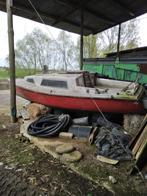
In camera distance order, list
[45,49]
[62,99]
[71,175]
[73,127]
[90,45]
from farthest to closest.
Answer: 1. [45,49]
2. [90,45]
3. [62,99]
4. [73,127]
5. [71,175]

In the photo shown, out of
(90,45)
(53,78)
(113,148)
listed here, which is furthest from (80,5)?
(90,45)

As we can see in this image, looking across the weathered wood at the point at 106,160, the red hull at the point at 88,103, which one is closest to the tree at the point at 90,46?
the red hull at the point at 88,103

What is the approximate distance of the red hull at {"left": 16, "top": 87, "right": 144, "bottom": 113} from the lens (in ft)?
16.4

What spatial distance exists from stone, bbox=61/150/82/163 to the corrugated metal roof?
17.1 feet

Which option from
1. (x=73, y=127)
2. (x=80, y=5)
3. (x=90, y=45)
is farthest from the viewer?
(x=90, y=45)

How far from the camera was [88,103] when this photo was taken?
5383 mm

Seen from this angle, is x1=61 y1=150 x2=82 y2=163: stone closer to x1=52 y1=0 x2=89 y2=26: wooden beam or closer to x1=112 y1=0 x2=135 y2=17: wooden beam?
x1=52 y1=0 x2=89 y2=26: wooden beam

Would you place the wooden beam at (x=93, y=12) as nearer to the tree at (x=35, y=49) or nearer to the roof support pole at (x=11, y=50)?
the roof support pole at (x=11, y=50)

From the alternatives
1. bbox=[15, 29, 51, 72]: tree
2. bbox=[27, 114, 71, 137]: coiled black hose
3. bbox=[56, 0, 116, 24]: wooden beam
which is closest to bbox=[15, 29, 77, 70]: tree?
bbox=[15, 29, 51, 72]: tree

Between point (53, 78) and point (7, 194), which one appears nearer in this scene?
point (7, 194)

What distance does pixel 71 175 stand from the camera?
11.6 feet

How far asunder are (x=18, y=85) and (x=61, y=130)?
2882 mm

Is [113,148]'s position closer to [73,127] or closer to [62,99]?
[73,127]

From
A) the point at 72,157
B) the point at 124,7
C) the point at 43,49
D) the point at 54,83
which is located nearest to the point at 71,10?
the point at 124,7
